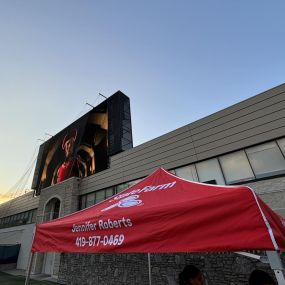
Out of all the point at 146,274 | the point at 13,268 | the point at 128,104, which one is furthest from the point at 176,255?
the point at 13,268

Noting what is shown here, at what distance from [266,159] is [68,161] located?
14.4m

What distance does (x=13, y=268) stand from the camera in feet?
62.5

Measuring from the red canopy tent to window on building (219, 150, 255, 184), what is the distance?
15.6 feet

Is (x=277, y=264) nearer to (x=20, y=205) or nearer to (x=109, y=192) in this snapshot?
(x=109, y=192)

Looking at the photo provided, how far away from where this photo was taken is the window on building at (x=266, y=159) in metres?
7.04

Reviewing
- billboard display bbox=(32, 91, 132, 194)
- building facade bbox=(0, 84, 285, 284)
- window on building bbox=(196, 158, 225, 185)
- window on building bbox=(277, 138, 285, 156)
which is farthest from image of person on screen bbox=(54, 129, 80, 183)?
window on building bbox=(277, 138, 285, 156)

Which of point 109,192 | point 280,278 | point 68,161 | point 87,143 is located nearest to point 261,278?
point 280,278

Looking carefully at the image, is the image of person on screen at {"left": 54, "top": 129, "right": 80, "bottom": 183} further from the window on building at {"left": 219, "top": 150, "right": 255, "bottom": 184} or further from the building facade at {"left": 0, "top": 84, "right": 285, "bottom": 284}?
the window on building at {"left": 219, "top": 150, "right": 255, "bottom": 184}

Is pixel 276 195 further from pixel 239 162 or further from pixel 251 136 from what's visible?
pixel 251 136

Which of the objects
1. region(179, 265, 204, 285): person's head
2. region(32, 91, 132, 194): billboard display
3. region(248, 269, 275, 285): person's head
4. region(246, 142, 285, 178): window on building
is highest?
region(32, 91, 132, 194): billboard display

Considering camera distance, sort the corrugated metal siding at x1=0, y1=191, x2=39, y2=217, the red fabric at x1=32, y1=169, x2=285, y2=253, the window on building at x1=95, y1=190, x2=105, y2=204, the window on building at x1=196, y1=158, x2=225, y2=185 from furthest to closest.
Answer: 1. the corrugated metal siding at x1=0, y1=191, x2=39, y2=217
2. the window on building at x1=95, y1=190, x2=105, y2=204
3. the window on building at x1=196, y1=158, x2=225, y2=185
4. the red fabric at x1=32, y1=169, x2=285, y2=253

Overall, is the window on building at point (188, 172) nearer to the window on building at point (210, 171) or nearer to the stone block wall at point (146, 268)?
the window on building at point (210, 171)

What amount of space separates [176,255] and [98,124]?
1418 centimetres

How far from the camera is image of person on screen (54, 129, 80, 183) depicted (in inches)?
671
